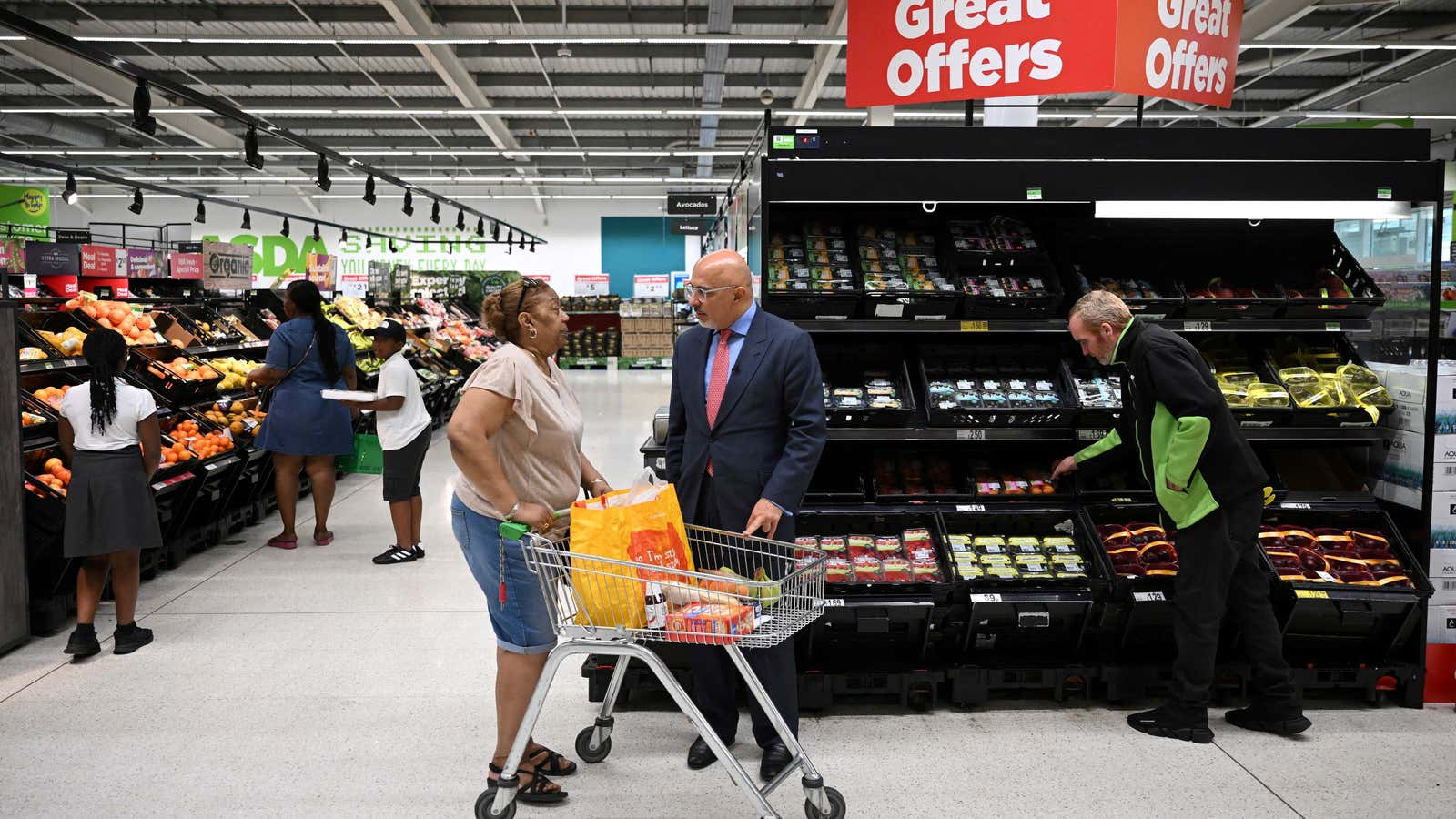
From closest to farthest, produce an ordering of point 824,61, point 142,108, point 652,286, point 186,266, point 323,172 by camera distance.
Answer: point 142,108 → point 186,266 → point 323,172 → point 824,61 → point 652,286

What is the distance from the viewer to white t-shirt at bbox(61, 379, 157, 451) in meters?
4.21

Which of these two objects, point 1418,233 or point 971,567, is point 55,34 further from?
point 1418,233

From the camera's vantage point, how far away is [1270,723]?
3609 mm

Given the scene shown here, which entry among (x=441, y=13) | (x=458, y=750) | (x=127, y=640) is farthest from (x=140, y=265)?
(x=458, y=750)

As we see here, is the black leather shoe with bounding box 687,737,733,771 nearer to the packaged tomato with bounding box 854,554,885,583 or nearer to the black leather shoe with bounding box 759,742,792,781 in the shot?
the black leather shoe with bounding box 759,742,792,781

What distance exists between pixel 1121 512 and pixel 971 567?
769mm

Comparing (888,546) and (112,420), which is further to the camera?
(112,420)

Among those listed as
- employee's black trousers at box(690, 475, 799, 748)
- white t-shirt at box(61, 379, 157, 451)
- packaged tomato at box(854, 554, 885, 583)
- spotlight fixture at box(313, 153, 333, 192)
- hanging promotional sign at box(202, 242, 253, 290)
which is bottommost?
employee's black trousers at box(690, 475, 799, 748)

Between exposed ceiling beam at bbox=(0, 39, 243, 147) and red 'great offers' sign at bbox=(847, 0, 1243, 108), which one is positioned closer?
red 'great offers' sign at bbox=(847, 0, 1243, 108)

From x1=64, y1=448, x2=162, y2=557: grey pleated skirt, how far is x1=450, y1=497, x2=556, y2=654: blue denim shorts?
2.12m

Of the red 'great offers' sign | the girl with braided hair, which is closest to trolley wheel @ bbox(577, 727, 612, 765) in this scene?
the girl with braided hair

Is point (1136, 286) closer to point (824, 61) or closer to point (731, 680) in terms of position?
point (731, 680)

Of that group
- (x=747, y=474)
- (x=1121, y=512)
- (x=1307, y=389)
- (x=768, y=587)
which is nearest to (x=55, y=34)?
(x=747, y=474)

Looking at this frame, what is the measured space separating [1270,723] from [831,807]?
1.74m
